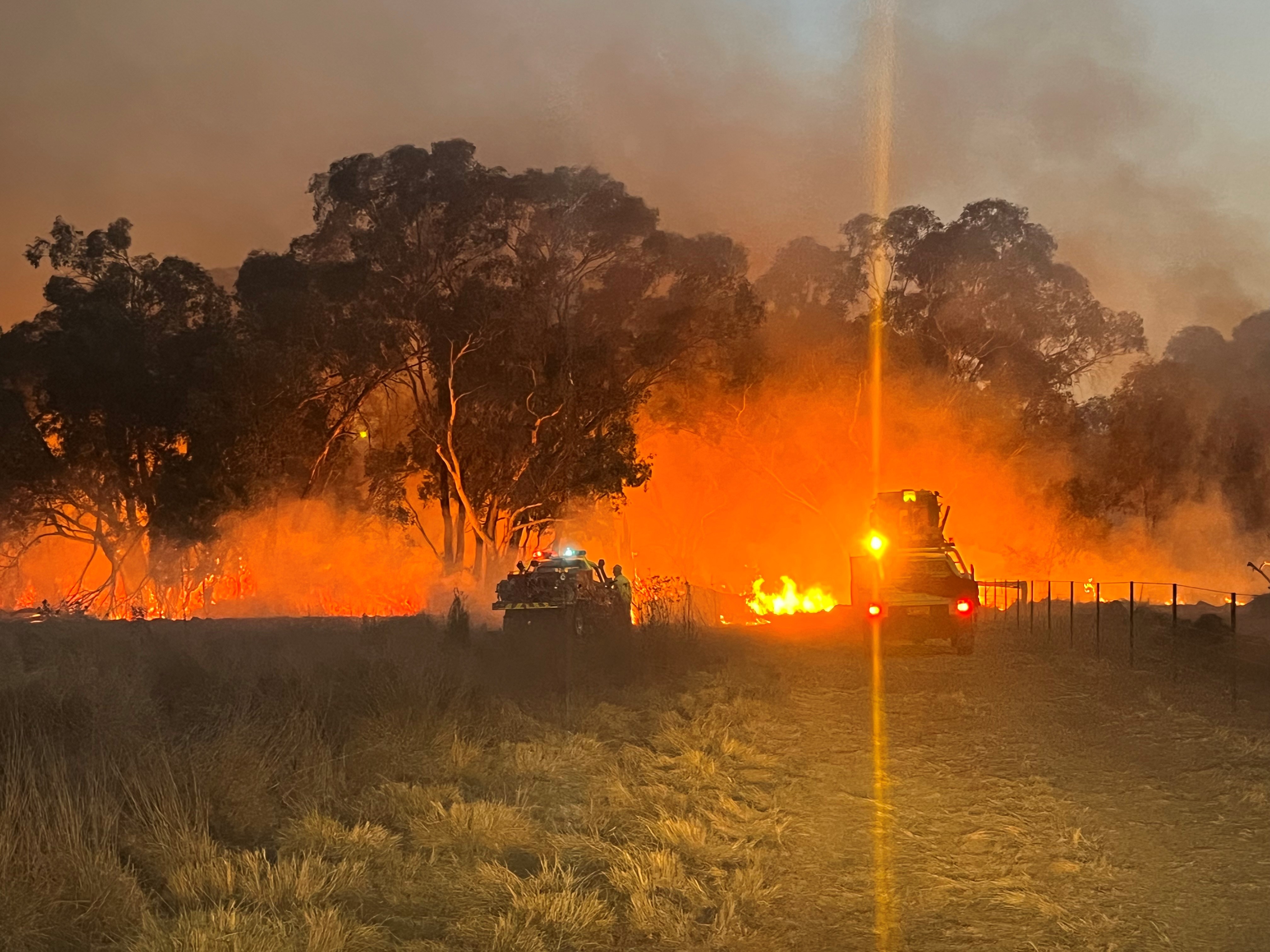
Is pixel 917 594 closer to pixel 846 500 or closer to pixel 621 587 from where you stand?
pixel 621 587

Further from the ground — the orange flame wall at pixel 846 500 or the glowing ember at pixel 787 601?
the orange flame wall at pixel 846 500

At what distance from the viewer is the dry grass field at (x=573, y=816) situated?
6.30 meters

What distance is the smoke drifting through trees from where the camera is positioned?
35.7 meters

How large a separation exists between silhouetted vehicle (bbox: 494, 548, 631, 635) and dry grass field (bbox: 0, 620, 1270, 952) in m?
7.16

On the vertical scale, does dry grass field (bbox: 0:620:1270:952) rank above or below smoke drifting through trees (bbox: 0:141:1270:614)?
below

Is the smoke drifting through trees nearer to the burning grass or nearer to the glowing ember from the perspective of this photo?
the glowing ember

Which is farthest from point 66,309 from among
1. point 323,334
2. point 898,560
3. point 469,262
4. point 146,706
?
point 146,706

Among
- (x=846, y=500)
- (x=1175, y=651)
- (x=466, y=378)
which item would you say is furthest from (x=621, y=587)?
(x=846, y=500)

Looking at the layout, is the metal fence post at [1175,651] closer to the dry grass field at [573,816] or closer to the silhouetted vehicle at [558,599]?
the dry grass field at [573,816]

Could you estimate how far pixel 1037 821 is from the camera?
353 inches

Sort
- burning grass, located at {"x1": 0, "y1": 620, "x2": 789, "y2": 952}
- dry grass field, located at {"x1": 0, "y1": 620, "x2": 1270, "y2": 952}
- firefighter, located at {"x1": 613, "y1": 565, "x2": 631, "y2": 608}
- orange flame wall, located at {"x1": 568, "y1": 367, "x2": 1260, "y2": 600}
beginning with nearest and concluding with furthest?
burning grass, located at {"x1": 0, "y1": 620, "x2": 789, "y2": 952} < dry grass field, located at {"x1": 0, "y1": 620, "x2": 1270, "y2": 952} < firefighter, located at {"x1": 613, "y1": 565, "x2": 631, "y2": 608} < orange flame wall, located at {"x1": 568, "y1": 367, "x2": 1260, "y2": 600}

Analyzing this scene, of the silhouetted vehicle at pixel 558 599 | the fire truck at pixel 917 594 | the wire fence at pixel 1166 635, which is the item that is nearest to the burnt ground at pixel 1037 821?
the wire fence at pixel 1166 635

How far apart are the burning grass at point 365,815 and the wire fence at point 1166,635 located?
7.89 metres

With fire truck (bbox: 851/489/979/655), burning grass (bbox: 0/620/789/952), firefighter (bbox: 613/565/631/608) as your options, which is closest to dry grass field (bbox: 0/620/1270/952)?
burning grass (bbox: 0/620/789/952)
